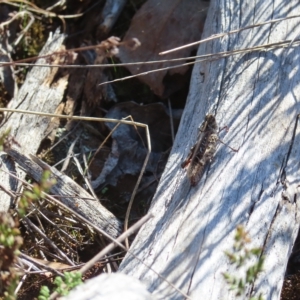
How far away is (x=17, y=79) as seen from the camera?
3945mm

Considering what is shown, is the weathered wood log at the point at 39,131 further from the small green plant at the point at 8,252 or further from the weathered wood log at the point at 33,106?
the small green plant at the point at 8,252

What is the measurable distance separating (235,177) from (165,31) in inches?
64.1

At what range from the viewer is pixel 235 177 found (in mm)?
2666

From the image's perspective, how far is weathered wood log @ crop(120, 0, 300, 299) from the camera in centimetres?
241

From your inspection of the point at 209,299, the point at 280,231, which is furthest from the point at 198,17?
the point at 209,299

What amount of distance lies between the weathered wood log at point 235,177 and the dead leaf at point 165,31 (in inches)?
20.6

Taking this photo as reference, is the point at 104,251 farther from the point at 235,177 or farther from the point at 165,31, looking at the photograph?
the point at 165,31

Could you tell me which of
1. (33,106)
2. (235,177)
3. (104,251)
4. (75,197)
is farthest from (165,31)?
(104,251)

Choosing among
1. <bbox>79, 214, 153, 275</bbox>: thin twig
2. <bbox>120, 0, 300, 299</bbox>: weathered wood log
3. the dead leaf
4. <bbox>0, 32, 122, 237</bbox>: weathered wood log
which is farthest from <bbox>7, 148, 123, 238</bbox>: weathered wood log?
the dead leaf

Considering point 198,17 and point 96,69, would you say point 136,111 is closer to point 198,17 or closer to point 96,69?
point 96,69

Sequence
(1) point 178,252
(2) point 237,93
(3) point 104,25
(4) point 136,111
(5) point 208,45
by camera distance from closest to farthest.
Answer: (1) point 178,252 < (2) point 237,93 < (5) point 208,45 < (4) point 136,111 < (3) point 104,25

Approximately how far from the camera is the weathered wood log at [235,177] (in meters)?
2.41

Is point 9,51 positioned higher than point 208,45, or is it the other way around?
point 208,45

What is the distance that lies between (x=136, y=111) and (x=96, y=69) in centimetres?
42
